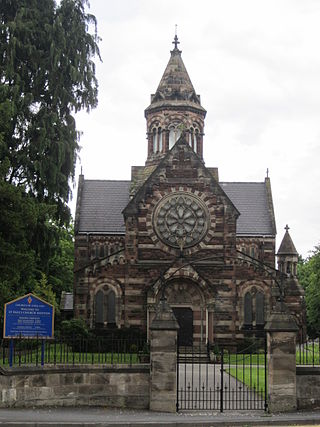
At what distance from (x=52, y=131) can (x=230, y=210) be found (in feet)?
40.6

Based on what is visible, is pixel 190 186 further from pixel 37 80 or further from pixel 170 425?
pixel 170 425

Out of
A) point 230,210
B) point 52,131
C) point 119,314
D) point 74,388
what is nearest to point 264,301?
point 230,210

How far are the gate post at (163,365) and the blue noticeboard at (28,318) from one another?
10.2 feet

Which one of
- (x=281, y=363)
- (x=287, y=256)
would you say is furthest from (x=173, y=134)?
(x=281, y=363)

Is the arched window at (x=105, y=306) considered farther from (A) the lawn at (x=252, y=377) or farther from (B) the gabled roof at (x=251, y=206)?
(B) the gabled roof at (x=251, y=206)

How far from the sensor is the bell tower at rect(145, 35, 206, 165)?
50.8 m

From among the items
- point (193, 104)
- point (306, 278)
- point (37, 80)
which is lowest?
point (306, 278)

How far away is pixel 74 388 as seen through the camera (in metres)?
18.3

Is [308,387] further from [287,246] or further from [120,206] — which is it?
[120,206]

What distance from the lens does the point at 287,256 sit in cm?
4794

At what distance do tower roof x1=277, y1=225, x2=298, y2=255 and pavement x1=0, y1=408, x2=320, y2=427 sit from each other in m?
30.5

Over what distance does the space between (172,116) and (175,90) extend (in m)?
2.34

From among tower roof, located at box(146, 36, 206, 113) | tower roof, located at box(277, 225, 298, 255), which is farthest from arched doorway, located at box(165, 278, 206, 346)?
tower roof, located at box(146, 36, 206, 113)

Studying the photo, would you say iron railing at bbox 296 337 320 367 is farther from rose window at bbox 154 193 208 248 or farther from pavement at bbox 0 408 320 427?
rose window at bbox 154 193 208 248
